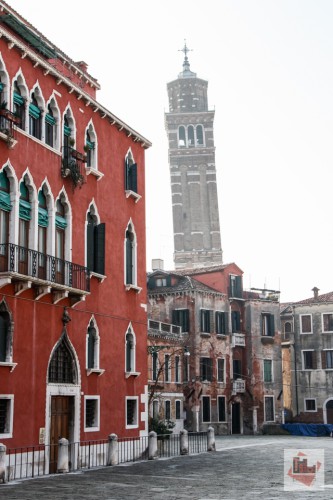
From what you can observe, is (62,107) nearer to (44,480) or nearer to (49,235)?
(49,235)

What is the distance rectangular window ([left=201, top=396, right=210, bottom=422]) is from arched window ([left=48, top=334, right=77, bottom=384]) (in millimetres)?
27187

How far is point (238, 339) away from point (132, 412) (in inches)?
1068

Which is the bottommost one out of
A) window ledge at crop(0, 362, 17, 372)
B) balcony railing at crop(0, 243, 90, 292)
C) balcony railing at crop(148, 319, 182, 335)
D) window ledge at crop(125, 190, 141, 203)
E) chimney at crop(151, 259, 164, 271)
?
window ledge at crop(0, 362, 17, 372)

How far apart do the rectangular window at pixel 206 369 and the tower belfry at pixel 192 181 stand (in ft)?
116

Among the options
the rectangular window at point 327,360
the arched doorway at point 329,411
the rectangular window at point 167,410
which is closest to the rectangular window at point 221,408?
the rectangular window at point 167,410

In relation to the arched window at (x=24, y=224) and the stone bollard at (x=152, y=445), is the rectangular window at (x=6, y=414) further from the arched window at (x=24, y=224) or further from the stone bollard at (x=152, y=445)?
the stone bollard at (x=152, y=445)

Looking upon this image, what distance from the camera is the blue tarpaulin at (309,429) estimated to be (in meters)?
46.3

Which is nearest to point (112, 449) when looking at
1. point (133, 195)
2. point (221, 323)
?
point (133, 195)

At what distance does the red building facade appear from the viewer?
1880 centimetres

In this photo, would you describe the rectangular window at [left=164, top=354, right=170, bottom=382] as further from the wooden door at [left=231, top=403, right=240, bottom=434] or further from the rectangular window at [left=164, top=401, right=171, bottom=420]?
the wooden door at [left=231, top=403, right=240, bottom=434]

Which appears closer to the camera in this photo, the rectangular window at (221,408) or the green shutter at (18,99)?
the green shutter at (18,99)

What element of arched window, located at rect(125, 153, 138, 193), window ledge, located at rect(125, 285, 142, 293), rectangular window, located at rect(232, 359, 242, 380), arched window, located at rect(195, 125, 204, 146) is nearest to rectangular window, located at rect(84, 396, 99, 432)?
window ledge, located at rect(125, 285, 142, 293)

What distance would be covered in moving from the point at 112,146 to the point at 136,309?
5.69 meters

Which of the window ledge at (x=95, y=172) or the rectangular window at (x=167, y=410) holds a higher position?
the window ledge at (x=95, y=172)
